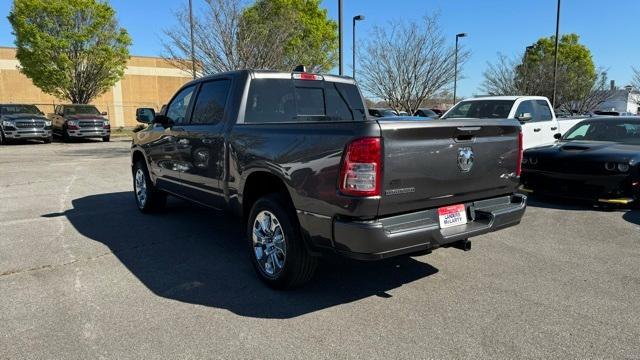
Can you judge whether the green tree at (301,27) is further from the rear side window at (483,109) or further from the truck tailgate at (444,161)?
the truck tailgate at (444,161)

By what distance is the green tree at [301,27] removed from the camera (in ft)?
58.9

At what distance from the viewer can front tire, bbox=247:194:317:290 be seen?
370cm

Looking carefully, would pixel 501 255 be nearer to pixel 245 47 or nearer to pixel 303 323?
pixel 303 323

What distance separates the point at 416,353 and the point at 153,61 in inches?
1770

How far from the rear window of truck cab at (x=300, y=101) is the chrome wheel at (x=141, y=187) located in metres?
2.97

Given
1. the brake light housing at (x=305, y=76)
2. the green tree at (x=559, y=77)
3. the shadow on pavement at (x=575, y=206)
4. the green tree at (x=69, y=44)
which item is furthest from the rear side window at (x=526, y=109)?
the green tree at (x=69, y=44)

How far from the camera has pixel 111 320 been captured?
3.46 metres

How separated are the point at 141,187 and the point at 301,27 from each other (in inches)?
617

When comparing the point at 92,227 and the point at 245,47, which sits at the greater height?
the point at 245,47

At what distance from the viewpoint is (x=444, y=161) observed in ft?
11.5

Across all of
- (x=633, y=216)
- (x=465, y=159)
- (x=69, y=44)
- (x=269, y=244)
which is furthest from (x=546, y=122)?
(x=69, y=44)

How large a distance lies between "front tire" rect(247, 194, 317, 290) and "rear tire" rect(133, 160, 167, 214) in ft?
9.64

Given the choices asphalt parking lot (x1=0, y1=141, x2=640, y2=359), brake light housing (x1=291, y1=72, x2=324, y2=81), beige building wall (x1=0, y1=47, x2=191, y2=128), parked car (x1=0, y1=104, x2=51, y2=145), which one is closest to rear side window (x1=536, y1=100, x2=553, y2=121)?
asphalt parking lot (x1=0, y1=141, x2=640, y2=359)

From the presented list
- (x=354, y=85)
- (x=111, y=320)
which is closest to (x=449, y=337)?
(x=111, y=320)
